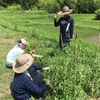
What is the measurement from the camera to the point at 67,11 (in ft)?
20.6

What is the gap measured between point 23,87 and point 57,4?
43.6m

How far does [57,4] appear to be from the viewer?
152 feet

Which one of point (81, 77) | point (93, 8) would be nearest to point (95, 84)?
point (81, 77)

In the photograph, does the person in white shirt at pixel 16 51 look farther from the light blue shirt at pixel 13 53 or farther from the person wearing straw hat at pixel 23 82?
the person wearing straw hat at pixel 23 82

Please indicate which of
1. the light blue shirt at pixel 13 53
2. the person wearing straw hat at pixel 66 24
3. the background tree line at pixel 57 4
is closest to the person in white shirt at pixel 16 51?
the light blue shirt at pixel 13 53

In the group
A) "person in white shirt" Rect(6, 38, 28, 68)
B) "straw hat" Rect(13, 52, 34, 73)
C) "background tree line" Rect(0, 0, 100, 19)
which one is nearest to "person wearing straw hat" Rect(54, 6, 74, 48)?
"person in white shirt" Rect(6, 38, 28, 68)

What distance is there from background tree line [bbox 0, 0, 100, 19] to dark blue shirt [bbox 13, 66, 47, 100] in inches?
1593

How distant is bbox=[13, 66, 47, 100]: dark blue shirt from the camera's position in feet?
11.7

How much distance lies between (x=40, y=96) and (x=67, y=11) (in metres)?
2.88

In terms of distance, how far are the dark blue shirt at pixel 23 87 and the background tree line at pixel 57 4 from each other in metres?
40.5

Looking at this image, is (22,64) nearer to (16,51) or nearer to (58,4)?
(16,51)

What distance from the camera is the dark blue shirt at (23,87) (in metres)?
3.57

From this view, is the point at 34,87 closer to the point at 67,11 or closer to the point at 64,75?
the point at 64,75

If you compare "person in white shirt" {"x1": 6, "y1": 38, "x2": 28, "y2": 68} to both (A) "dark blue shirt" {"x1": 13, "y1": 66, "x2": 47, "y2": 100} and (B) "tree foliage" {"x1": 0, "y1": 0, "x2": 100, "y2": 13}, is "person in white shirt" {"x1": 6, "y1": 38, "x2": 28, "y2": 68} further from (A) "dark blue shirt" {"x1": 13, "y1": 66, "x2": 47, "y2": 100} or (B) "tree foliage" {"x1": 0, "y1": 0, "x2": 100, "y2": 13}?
(B) "tree foliage" {"x1": 0, "y1": 0, "x2": 100, "y2": 13}
